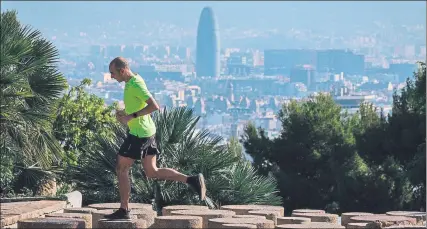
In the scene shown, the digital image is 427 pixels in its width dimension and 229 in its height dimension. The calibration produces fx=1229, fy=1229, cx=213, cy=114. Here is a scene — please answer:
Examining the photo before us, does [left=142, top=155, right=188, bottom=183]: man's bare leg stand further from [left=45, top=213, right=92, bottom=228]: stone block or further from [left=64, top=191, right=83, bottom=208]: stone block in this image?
[left=64, top=191, right=83, bottom=208]: stone block

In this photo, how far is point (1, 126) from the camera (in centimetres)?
1647

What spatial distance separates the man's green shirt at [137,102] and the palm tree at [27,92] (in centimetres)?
584

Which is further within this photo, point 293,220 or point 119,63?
point 293,220

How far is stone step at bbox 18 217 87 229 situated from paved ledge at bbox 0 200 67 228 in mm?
584

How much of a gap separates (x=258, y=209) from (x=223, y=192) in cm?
382

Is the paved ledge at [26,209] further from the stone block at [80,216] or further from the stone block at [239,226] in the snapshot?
the stone block at [239,226]

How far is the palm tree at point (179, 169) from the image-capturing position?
16.7 m

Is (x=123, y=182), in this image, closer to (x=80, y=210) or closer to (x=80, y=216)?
(x=80, y=216)

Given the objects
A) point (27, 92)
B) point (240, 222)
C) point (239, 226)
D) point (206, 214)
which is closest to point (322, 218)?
point (206, 214)

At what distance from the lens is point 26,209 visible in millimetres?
12453

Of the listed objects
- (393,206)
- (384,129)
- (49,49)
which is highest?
(49,49)

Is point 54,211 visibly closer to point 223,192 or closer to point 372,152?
point 223,192

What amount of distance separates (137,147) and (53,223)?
1008 millimetres

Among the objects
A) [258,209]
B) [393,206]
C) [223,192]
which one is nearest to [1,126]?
[223,192]
